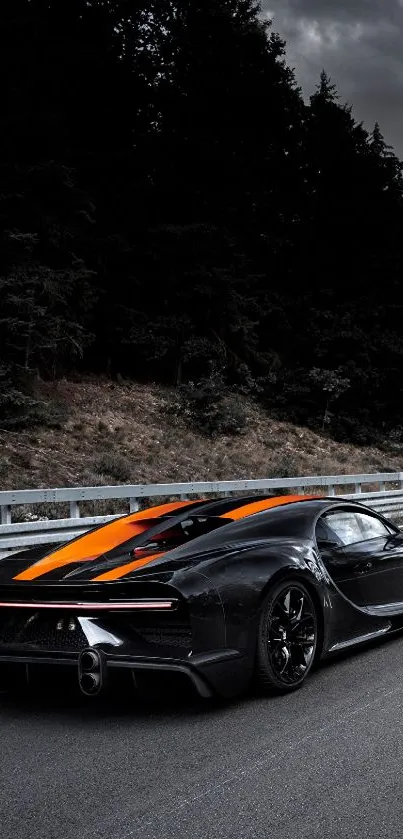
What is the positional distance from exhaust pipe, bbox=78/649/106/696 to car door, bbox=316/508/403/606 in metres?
1.75

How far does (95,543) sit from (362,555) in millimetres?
1815

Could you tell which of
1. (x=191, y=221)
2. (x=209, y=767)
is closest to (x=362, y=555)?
(x=209, y=767)

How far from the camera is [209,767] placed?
3736 mm

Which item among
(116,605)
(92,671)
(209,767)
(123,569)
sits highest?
(123,569)

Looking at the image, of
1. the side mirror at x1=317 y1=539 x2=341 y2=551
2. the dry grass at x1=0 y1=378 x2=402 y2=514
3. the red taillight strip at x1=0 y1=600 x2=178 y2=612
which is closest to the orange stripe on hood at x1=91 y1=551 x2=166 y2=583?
the red taillight strip at x1=0 y1=600 x2=178 y2=612

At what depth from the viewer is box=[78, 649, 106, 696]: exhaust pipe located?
4.24 meters

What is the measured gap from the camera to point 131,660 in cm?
427

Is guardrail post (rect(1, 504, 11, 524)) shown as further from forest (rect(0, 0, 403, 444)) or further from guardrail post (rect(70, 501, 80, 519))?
forest (rect(0, 0, 403, 444))

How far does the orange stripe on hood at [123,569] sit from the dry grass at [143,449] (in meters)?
13.3

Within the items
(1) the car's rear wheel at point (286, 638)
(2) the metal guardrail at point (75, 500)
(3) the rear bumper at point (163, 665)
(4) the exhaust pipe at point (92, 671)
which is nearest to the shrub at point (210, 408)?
(2) the metal guardrail at point (75, 500)

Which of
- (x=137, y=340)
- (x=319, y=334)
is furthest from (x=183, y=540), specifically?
(x=319, y=334)

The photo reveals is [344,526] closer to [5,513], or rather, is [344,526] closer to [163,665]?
[163,665]

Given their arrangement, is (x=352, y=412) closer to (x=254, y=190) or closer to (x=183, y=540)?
(x=254, y=190)

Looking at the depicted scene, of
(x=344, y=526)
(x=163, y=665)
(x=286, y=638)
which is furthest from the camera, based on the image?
(x=344, y=526)
